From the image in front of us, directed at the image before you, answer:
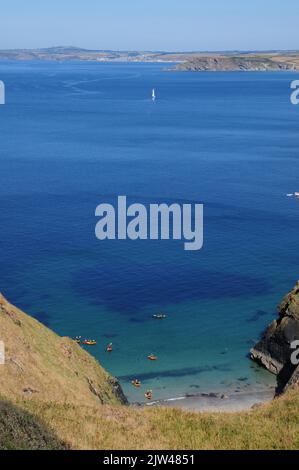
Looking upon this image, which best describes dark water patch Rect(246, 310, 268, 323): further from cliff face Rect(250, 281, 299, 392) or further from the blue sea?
cliff face Rect(250, 281, 299, 392)

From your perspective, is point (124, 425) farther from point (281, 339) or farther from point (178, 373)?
point (281, 339)

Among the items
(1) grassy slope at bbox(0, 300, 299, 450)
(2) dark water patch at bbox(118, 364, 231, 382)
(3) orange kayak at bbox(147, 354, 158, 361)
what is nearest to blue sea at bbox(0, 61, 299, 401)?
(2) dark water patch at bbox(118, 364, 231, 382)

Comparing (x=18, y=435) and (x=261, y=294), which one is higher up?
(x=18, y=435)

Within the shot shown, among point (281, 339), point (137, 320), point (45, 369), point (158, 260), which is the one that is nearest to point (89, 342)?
point (137, 320)

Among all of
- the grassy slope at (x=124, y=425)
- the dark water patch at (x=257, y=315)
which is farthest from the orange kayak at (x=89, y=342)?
the grassy slope at (x=124, y=425)

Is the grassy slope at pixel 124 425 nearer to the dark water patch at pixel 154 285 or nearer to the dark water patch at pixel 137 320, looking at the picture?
the dark water patch at pixel 137 320

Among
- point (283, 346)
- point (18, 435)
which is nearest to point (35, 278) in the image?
point (283, 346)

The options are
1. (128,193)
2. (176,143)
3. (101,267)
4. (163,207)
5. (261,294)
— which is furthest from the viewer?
(176,143)

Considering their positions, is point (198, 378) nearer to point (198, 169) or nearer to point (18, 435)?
point (18, 435)
